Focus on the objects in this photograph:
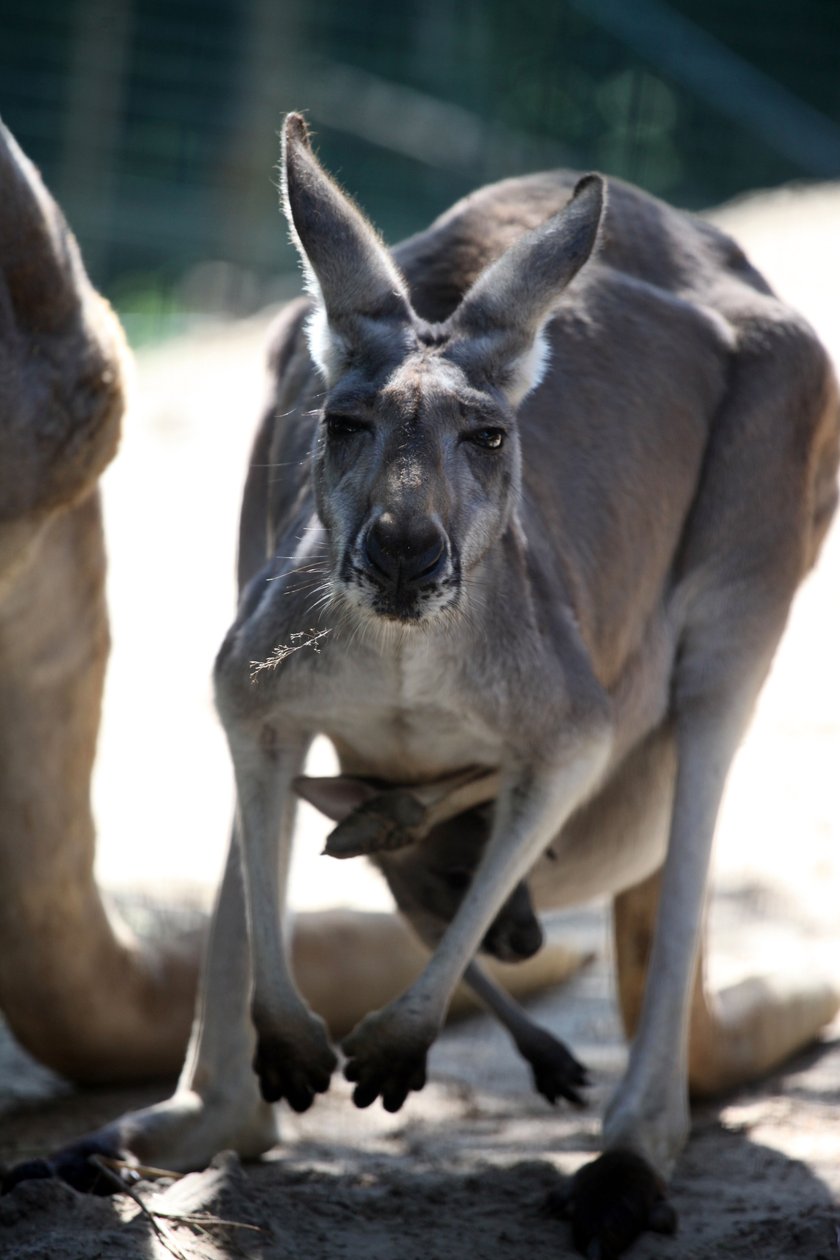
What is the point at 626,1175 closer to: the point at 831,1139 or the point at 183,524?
the point at 831,1139

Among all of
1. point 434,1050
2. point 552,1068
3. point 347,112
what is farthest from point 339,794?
point 347,112

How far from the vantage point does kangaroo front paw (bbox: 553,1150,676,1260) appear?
2.55m

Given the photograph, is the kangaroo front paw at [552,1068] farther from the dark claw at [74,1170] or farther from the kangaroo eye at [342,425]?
the kangaroo eye at [342,425]

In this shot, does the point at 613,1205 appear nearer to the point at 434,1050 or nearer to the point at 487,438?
the point at 487,438

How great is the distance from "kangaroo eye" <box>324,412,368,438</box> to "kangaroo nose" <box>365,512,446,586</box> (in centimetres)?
23

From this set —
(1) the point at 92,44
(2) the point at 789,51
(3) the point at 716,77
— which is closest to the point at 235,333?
(1) the point at 92,44

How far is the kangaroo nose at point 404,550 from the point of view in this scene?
2289 millimetres

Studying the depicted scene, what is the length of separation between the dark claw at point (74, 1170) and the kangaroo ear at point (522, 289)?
1.40 metres

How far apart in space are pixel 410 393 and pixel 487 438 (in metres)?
0.15

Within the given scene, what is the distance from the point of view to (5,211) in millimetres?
2855

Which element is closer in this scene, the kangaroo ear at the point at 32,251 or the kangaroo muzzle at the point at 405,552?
the kangaroo muzzle at the point at 405,552

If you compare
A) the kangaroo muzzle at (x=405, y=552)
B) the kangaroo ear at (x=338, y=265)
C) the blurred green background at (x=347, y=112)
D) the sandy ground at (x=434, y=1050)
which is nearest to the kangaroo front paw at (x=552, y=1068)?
the sandy ground at (x=434, y=1050)

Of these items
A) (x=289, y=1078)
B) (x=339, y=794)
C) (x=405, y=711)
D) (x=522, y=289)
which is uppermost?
(x=522, y=289)

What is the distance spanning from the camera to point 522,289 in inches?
102
